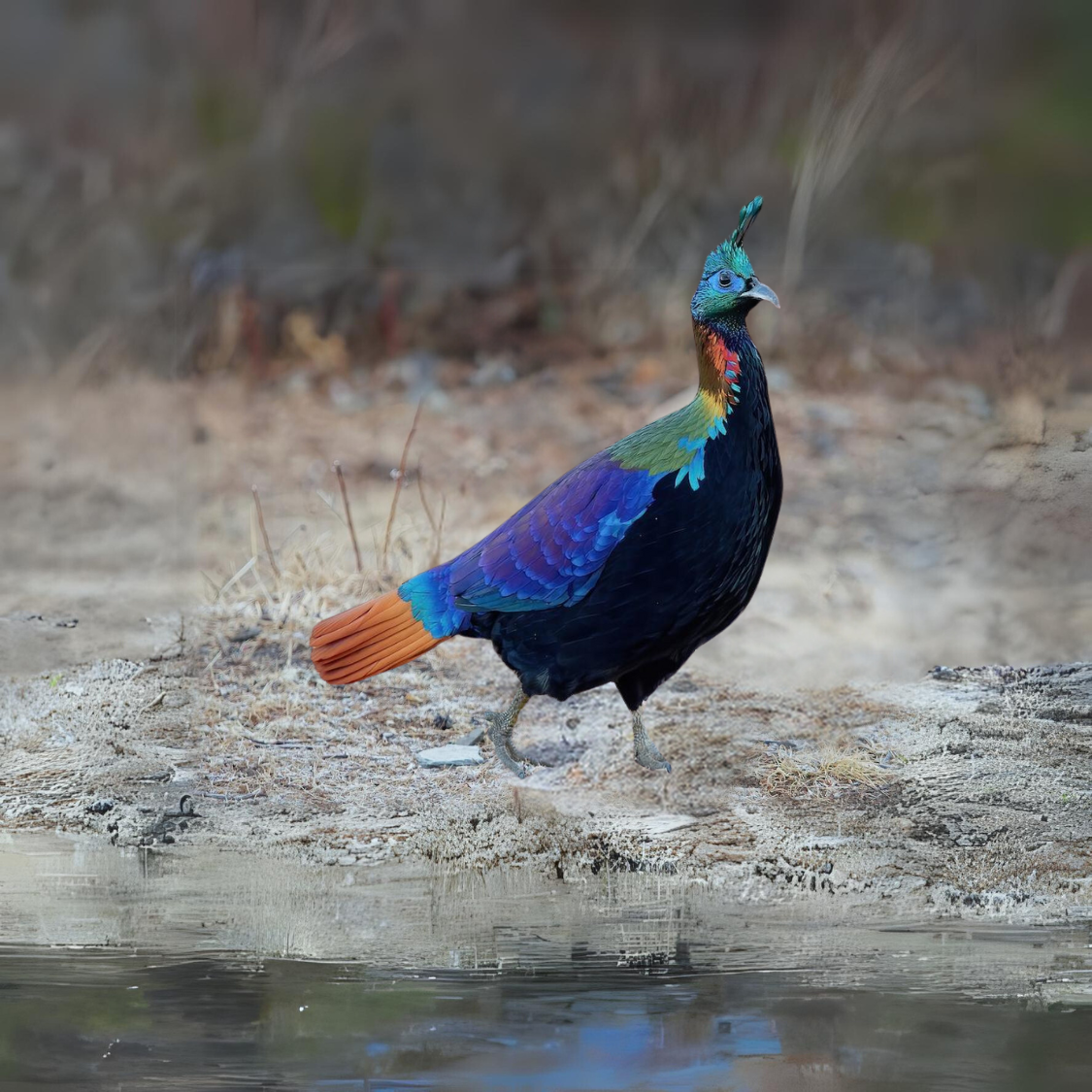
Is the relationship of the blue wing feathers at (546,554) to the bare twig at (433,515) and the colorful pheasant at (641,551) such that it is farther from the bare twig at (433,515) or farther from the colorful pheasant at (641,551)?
the bare twig at (433,515)

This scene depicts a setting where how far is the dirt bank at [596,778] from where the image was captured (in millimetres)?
3385

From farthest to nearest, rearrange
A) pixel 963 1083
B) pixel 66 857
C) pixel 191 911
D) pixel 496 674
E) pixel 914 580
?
pixel 914 580, pixel 496 674, pixel 66 857, pixel 191 911, pixel 963 1083

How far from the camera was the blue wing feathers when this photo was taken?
321 centimetres

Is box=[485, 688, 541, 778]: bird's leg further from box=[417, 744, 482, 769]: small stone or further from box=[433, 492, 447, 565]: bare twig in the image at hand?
box=[433, 492, 447, 565]: bare twig

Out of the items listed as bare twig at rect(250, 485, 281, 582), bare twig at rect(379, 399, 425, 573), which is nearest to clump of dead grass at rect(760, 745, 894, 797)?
bare twig at rect(379, 399, 425, 573)

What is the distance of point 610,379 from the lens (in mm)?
4559

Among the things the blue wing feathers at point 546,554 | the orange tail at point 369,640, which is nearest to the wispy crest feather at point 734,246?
the blue wing feathers at point 546,554

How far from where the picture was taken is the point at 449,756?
147 inches

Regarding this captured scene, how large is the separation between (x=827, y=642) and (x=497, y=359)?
1408 mm

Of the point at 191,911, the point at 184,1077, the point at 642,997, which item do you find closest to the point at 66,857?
the point at 191,911

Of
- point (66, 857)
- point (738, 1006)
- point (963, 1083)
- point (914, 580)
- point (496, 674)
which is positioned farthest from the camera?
point (914, 580)

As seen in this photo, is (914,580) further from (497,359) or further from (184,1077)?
(184,1077)

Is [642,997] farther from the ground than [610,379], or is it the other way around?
[610,379]

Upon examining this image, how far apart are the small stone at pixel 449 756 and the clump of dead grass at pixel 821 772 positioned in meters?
0.76
